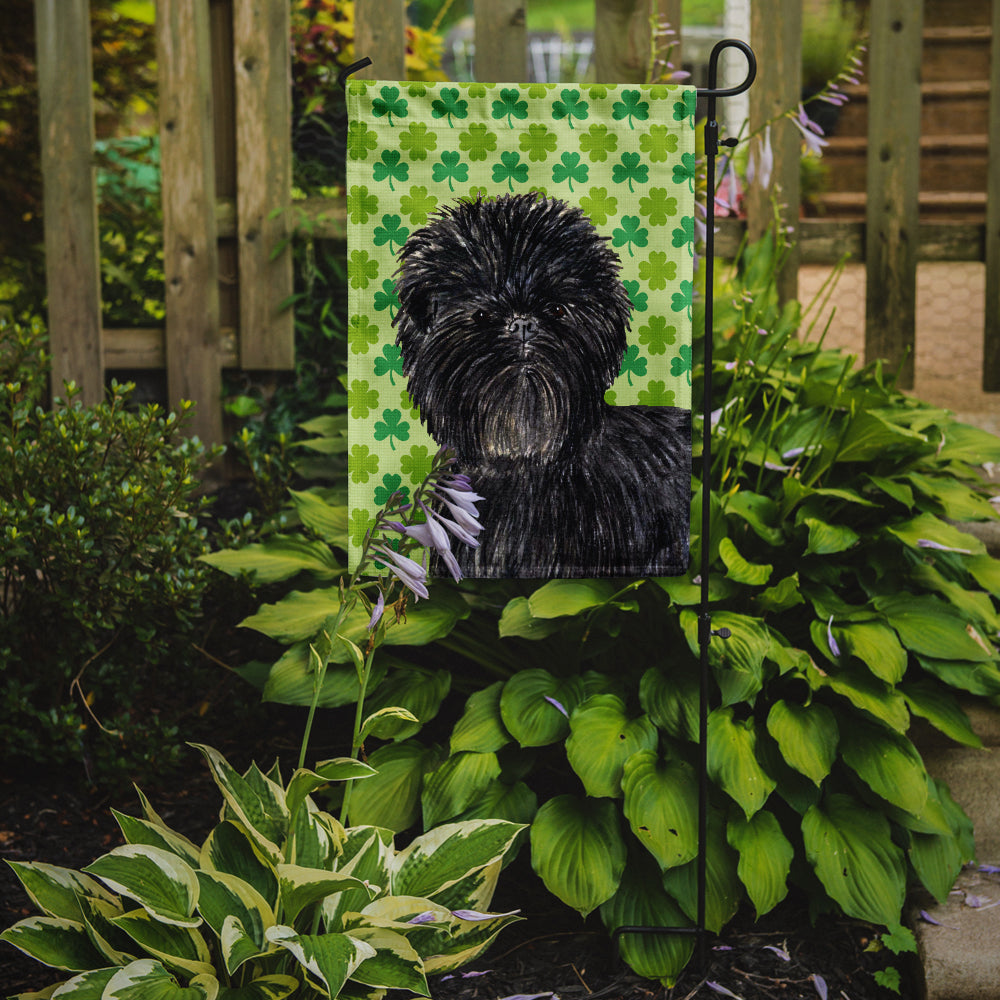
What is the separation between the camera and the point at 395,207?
1804 millimetres

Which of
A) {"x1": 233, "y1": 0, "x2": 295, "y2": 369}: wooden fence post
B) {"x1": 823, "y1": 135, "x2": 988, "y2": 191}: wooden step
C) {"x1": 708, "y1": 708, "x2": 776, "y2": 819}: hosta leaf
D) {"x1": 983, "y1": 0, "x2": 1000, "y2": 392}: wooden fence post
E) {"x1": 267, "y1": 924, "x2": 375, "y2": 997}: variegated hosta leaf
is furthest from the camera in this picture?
{"x1": 823, "y1": 135, "x2": 988, "y2": 191}: wooden step

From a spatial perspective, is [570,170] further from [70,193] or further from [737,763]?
[70,193]

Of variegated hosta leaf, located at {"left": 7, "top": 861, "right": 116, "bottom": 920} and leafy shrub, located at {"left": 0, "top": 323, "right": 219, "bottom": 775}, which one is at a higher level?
leafy shrub, located at {"left": 0, "top": 323, "right": 219, "bottom": 775}

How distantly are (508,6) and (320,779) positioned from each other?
2.56 meters

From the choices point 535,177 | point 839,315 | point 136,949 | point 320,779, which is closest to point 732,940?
point 320,779

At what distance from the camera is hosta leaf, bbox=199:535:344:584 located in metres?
2.36

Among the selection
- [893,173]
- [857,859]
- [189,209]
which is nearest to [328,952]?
[857,859]

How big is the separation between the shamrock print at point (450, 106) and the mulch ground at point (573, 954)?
4.94 ft

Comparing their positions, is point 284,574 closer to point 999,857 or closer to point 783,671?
point 783,671

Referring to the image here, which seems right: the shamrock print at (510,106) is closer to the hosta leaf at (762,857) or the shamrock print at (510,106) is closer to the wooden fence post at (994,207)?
the hosta leaf at (762,857)

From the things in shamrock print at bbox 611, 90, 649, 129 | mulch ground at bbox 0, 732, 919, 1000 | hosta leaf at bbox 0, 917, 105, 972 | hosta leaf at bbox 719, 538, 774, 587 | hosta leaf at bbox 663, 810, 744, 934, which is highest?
shamrock print at bbox 611, 90, 649, 129

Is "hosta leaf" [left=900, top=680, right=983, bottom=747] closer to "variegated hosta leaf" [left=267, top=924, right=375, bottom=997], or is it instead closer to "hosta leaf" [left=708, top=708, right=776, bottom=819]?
"hosta leaf" [left=708, top=708, right=776, bottom=819]

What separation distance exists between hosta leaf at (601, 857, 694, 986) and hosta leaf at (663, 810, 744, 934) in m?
0.03

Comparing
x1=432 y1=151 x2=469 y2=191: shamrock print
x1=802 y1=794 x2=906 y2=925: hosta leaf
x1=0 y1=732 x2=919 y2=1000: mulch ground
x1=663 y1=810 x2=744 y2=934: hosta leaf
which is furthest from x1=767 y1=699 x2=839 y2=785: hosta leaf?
x1=432 y1=151 x2=469 y2=191: shamrock print
